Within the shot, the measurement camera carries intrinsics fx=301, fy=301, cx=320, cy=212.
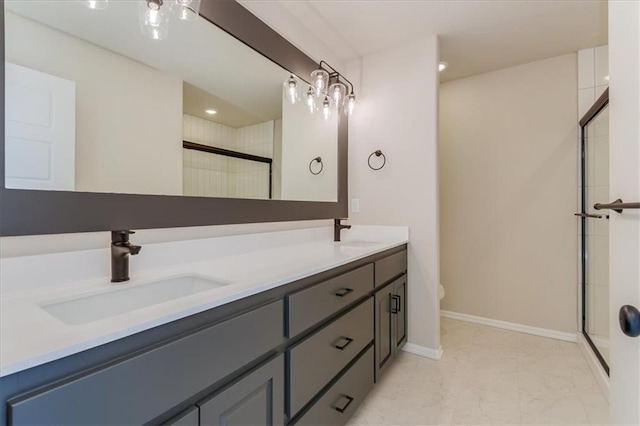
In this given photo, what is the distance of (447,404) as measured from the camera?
171 centimetres

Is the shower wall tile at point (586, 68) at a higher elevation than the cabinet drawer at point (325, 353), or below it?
higher

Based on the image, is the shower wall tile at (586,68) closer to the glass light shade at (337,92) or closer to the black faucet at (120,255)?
the glass light shade at (337,92)

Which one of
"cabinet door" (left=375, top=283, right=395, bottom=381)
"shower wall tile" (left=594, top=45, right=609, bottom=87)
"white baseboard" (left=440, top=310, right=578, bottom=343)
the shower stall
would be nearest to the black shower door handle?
"cabinet door" (left=375, top=283, right=395, bottom=381)

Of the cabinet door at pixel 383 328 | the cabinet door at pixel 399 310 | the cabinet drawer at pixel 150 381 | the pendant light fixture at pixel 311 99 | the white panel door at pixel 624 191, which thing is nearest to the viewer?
the cabinet drawer at pixel 150 381

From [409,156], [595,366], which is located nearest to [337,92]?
[409,156]

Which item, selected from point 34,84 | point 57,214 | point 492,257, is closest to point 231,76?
point 34,84

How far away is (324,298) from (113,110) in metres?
1.09

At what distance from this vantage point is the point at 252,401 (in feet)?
3.01

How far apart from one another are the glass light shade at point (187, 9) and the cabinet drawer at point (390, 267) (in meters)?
1.55

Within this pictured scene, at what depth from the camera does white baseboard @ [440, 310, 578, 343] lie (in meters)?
2.53

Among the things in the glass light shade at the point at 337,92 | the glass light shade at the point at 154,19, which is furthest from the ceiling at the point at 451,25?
the glass light shade at the point at 154,19

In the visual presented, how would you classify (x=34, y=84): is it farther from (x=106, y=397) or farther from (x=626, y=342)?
(x=626, y=342)

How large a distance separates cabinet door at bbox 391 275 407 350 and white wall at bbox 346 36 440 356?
10cm

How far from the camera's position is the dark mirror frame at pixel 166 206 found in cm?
90
